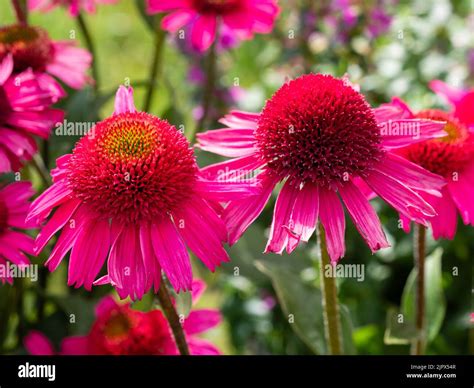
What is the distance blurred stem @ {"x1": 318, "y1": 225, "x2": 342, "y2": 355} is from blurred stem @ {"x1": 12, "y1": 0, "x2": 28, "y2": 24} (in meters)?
0.46

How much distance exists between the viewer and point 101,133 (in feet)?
1.80

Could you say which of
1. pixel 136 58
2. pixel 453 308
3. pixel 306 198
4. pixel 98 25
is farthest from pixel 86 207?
pixel 98 25

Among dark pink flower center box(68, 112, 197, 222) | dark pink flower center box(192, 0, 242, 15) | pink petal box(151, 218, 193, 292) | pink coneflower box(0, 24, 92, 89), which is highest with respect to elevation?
dark pink flower center box(192, 0, 242, 15)

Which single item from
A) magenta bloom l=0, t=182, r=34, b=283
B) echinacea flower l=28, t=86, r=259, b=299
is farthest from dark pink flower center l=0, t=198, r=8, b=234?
echinacea flower l=28, t=86, r=259, b=299

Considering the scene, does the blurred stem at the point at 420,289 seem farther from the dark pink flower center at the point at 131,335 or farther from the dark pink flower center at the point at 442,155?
the dark pink flower center at the point at 131,335

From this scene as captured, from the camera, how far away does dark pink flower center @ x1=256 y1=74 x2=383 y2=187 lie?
0.55m

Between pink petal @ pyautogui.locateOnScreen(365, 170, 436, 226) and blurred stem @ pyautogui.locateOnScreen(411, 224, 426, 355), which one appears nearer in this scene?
pink petal @ pyautogui.locateOnScreen(365, 170, 436, 226)

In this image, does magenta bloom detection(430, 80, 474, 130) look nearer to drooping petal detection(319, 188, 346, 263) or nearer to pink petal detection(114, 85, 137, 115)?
drooping petal detection(319, 188, 346, 263)

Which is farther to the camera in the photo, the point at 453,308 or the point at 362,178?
the point at 453,308

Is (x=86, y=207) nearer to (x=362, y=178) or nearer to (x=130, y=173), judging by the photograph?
(x=130, y=173)

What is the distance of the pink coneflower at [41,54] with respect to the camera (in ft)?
2.59

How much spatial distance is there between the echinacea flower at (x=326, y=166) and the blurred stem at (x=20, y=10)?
40 centimetres

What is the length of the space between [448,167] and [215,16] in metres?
0.34
